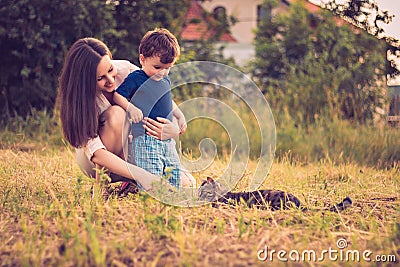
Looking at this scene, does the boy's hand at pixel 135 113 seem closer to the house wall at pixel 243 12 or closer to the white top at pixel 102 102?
the white top at pixel 102 102

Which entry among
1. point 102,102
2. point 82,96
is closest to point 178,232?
point 82,96

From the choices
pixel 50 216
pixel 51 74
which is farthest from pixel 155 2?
pixel 50 216

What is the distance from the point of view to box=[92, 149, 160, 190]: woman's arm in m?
3.33

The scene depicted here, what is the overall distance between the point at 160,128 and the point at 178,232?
116cm

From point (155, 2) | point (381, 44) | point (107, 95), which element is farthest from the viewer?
point (381, 44)

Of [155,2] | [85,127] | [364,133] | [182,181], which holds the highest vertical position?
[155,2]

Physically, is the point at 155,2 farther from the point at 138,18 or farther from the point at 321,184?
the point at 321,184

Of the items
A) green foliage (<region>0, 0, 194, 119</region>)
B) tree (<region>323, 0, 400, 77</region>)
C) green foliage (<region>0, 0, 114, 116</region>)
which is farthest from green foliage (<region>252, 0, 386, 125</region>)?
green foliage (<region>0, 0, 114, 116</region>)

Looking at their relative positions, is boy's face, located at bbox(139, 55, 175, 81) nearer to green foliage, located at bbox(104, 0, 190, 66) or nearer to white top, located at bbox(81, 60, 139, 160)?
white top, located at bbox(81, 60, 139, 160)

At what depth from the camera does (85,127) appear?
335 cm

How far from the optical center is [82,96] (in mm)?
3377

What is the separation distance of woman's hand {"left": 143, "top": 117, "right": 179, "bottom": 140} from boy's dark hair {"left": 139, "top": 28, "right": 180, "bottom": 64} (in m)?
0.35

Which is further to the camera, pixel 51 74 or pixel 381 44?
pixel 381 44

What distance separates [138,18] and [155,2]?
466 millimetres
